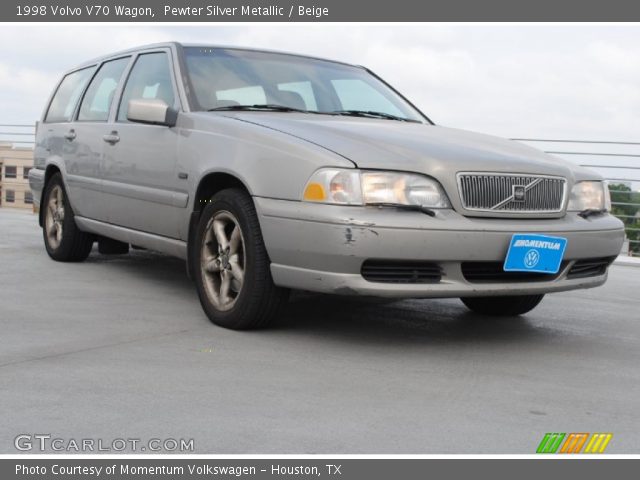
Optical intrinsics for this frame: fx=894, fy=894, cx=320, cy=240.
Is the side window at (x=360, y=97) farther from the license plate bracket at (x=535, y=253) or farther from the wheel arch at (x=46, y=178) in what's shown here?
the wheel arch at (x=46, y=178)

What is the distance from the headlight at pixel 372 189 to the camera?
406 cm

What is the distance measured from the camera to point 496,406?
3369 mm

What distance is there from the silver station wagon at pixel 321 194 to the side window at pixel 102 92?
257mm

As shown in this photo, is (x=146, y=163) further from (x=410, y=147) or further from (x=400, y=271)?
(x=400, y=271)

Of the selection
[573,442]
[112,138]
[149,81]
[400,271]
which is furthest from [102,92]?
[573,442]

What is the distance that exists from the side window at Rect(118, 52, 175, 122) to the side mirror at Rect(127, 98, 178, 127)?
0.62ft

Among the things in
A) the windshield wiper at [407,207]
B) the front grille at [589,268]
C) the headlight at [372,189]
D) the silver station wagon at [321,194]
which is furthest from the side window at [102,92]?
the front grille at [589,268]

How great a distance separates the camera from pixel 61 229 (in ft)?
22.9

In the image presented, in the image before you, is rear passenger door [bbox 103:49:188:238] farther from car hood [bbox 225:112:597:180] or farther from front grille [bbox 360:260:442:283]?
A: front grille [bbox 360:260:442:283]

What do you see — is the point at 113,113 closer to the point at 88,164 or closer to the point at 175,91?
the point at 88,164

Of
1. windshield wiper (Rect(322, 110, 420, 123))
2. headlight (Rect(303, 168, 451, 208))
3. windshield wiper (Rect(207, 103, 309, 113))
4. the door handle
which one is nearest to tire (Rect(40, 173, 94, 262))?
the door handle

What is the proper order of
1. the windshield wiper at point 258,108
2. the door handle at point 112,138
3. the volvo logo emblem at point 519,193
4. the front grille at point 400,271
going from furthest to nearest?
the door handle at point 112,138, the windshield wiper at point 258,108, the volvo logo emblem at point 519,193, the front grille at point 400,271

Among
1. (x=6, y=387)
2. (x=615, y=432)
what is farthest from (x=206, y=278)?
(x=615, y=432)

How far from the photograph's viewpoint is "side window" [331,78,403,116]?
569 centimetres
